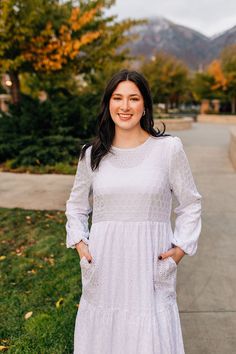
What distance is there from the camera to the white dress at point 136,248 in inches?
81.0

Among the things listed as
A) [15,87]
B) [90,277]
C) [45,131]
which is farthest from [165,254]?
[15,87]

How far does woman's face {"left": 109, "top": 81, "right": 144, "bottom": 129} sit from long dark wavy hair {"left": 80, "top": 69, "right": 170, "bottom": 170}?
0.08ft

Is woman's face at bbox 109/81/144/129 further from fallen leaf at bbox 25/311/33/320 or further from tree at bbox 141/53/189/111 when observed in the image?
tree at bbox 141/53/189/111

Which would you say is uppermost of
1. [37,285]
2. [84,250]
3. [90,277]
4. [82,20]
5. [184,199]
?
[82,20]

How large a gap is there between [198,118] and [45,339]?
33411 millimetres

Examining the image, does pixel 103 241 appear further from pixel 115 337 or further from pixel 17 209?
pixel 17 209

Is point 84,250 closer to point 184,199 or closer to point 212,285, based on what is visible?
point 184,199

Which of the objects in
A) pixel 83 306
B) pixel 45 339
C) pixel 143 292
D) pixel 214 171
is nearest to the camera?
pixel 143 292

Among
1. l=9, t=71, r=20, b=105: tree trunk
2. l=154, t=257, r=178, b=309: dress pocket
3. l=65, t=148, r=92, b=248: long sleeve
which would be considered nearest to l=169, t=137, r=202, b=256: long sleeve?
l=154, t=257, r=178, b=309: dress pocket

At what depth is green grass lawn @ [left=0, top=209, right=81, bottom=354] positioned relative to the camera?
325 centimetres

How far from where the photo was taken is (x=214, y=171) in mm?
9641

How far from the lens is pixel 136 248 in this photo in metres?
2.06

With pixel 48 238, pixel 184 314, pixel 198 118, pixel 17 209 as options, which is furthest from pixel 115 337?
pixel 198 118

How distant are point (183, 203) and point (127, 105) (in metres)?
0.57
